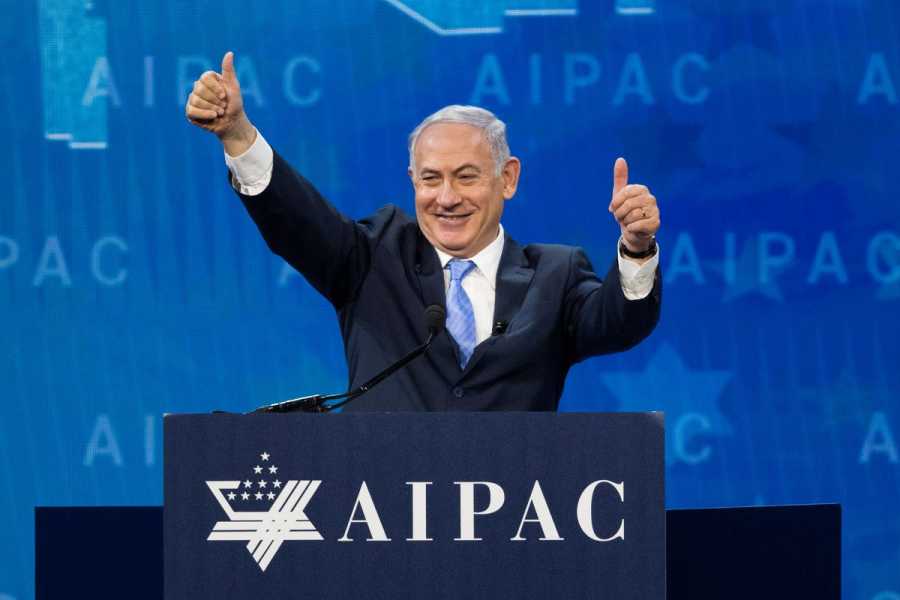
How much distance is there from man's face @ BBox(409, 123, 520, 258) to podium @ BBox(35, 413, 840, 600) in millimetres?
872

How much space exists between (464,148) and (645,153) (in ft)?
4.43

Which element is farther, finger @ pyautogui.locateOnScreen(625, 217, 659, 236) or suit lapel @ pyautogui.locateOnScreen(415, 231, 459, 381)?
suit lapel @ pyautogui.locateOnScreen(415, 231, 459, 381)

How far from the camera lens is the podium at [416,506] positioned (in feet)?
5.45

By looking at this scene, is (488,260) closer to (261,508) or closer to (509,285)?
(509,285)

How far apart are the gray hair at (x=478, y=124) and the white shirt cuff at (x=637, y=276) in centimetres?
42

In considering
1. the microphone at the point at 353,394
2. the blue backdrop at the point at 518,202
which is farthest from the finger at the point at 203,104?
the blue backdrop at the point at 518,202

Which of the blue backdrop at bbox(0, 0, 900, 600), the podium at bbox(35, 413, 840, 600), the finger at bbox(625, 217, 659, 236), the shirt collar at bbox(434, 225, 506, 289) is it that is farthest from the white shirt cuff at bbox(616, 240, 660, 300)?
the blue backdrop at bbox(0, 0, 900, 600)

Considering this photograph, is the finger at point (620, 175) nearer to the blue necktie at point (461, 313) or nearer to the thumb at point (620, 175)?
the thumb at point (620, 175)

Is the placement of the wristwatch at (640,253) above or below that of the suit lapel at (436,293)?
above

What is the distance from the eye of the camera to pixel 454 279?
8.21 feet

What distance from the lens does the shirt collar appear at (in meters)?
2.54

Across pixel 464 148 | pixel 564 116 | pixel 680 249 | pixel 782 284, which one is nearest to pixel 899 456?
pixel 782 284

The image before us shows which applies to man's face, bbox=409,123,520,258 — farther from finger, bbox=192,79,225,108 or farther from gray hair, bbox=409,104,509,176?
finger, bbox=192,79,225,108

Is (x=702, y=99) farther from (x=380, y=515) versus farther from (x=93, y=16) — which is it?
(x=380, y=515)
